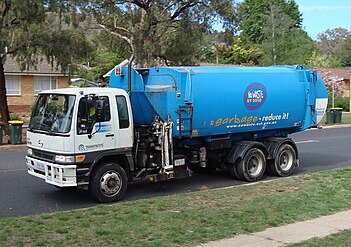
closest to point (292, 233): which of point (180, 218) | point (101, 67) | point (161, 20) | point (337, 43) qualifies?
point (180, 218)

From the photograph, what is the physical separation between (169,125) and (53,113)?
2.43m

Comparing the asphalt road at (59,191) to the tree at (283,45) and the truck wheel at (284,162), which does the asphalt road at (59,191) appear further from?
the tree at (283,45)

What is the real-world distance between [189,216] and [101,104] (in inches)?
121

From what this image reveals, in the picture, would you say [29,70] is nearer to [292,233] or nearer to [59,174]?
[59,174]

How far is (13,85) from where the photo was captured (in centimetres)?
4034

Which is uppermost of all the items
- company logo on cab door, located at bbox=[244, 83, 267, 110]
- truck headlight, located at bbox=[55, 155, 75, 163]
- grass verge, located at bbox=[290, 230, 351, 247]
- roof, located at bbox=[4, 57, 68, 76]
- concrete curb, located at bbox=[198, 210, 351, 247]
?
roof, located at bbox=[4, 57, 68, 76]

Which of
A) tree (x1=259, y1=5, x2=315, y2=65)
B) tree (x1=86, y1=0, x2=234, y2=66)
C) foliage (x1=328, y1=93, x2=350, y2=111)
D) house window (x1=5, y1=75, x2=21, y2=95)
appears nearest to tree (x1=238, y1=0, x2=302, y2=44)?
tree (x1=259, y1=5, x2=315, y2=65)

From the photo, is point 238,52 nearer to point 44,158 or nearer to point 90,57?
point 90,57

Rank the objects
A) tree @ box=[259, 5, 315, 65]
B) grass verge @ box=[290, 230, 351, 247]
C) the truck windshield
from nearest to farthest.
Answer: grass verge @ box=[290, 230, 351, 247]
the truck windshield
tree @ box=[259, 5, 315, 65]

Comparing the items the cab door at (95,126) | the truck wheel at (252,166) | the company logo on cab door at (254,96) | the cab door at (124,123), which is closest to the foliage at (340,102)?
the truck wheel at (252,166)

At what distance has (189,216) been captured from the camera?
27.3 feet

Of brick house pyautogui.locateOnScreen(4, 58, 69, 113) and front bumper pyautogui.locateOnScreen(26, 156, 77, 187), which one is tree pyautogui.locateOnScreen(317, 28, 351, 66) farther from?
front bumper pyautogui.locateOnScreen(26, 156, 77, 187)

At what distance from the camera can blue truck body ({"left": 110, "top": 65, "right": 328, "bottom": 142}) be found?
1105cm

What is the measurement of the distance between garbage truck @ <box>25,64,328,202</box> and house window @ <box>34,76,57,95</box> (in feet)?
99.4
